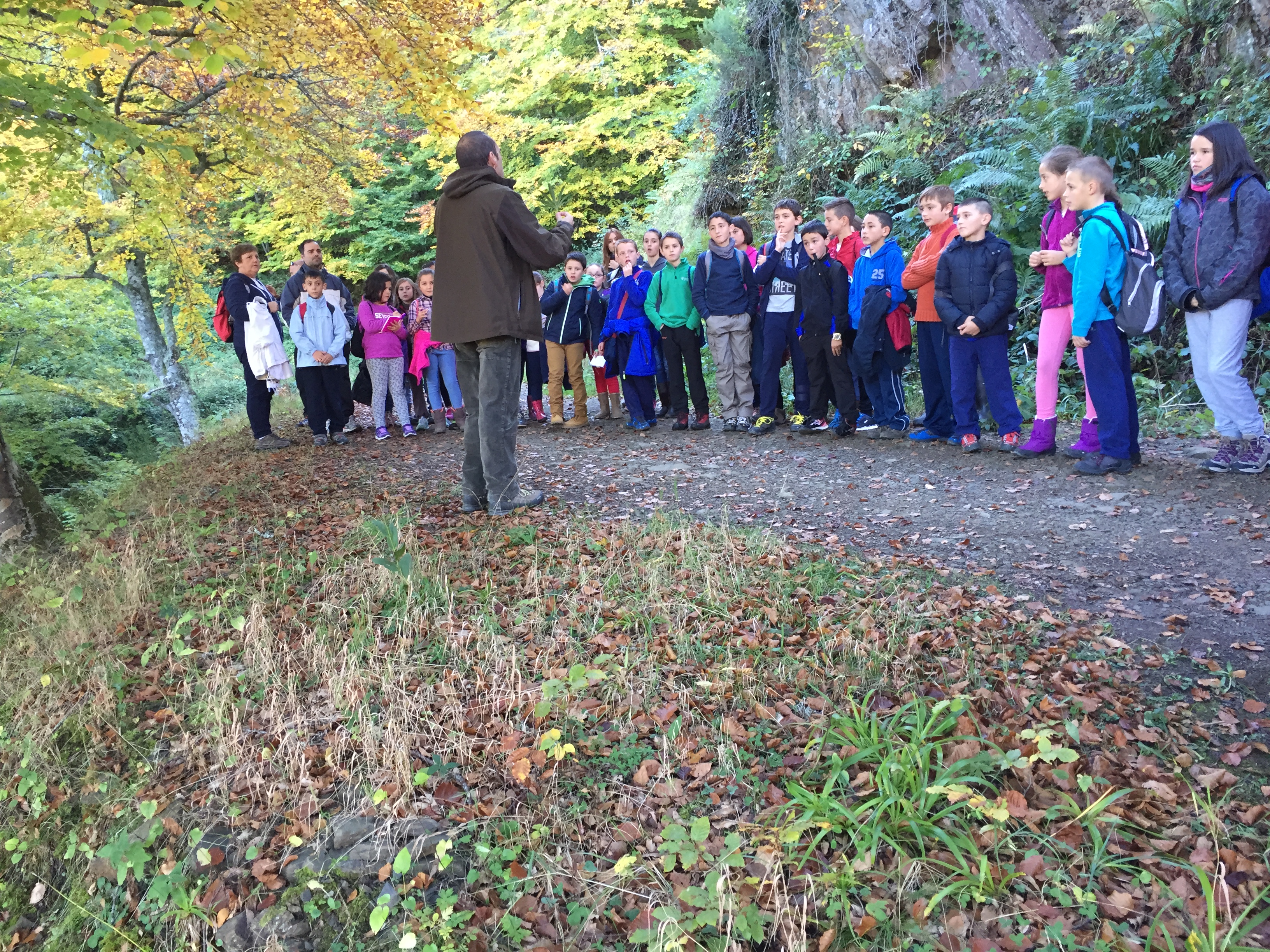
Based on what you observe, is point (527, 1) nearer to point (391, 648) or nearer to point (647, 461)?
point (647, 461)

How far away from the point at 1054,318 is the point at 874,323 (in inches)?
65.1

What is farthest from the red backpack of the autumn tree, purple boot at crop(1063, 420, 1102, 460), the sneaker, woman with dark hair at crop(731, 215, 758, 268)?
the sneaker

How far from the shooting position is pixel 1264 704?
126 inches

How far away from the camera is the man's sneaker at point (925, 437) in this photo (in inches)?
297

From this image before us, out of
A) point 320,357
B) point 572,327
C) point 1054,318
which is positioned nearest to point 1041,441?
point 1054,318

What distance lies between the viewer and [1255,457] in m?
5.50

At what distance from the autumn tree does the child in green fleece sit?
2.73 m

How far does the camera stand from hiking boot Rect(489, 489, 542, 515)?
19.5 ft

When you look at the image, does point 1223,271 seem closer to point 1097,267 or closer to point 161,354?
point 1097,267

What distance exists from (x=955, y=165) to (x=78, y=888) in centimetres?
1034

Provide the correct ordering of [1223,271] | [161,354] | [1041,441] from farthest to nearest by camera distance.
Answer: [161,354] < [1041,441] < [1223,271]

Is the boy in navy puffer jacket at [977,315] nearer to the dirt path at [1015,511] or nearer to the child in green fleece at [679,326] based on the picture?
the dirt path at [1015,511]

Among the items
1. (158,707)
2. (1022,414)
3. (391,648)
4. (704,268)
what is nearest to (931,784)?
(391,648)

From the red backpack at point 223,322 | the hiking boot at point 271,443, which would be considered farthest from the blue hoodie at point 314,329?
the hiking boot at point 271,443
